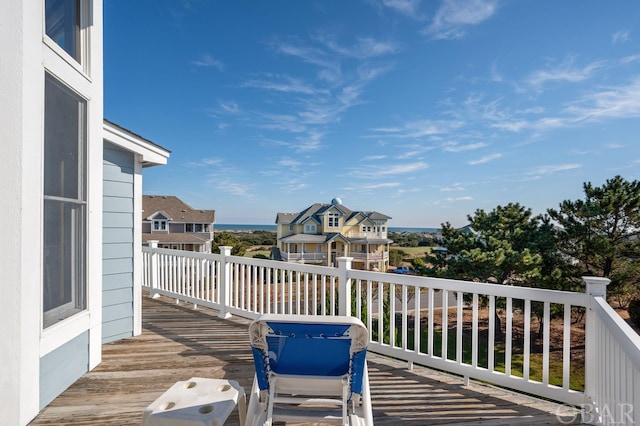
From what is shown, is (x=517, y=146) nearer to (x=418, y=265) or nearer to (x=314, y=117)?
(x=418, y=265)

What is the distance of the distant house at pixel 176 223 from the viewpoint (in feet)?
76.6

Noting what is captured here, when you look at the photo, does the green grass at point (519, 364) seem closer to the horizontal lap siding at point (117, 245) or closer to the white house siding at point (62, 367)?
the horizontal lap siding at point (117, 245)

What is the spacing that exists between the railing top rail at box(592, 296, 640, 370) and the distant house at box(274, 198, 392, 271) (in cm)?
2281

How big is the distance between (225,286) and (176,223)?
22517 millimetres

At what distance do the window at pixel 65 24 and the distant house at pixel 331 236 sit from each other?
22481mm

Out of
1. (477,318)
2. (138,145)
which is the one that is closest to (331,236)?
(138,145)

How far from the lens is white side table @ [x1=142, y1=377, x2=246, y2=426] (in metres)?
1.47

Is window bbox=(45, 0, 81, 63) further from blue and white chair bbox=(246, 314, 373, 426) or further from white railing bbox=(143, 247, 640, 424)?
white railing bbox=(143, 247, 640, 424)

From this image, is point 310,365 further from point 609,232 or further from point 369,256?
point 369,256

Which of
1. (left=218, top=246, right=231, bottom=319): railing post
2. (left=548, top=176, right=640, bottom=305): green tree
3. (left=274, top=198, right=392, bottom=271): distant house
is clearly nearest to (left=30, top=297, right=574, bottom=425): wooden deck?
(left=218, top=246, right=231, bottom=319): railing post

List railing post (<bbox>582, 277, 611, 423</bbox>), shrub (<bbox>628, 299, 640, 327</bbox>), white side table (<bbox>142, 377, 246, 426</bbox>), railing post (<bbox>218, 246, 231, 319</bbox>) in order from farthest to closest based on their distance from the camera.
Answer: shrub (<bbox>628, 299, 640, 327</bbox>) → railing post (<bbox>218, 246, 231, 319</bbox>) → railing post (<bbox>582, 277, 611, 423</bbox>) → white side table (<bbox>142, 377, 246, 426</bbox>)

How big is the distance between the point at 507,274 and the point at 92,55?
12899mm

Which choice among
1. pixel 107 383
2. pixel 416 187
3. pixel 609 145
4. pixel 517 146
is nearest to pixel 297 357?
pixel 107 383

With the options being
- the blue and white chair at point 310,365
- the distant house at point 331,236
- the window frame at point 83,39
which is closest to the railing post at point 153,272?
the window frame at point 83,39
